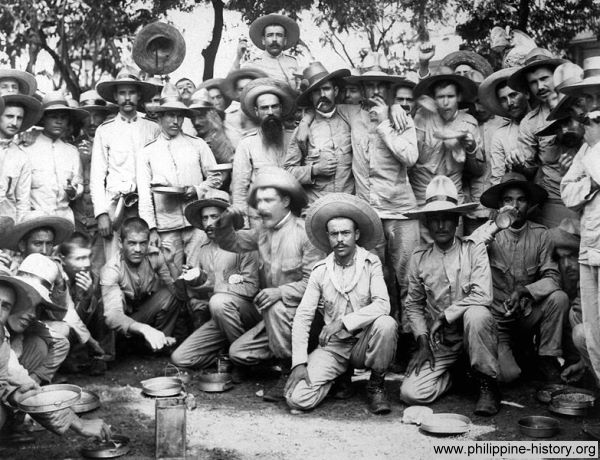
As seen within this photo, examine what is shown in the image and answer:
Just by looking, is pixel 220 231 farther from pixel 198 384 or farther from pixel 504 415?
pixel 504 415

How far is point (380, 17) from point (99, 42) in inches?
212

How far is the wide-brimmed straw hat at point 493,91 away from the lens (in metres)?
7.88

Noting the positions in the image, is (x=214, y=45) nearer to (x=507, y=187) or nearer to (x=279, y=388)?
(x=507, y=187)

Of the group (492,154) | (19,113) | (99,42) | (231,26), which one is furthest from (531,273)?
(99,42)

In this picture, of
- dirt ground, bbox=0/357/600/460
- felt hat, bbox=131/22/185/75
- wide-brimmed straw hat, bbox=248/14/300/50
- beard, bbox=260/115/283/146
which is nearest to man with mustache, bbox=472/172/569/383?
dirt ground, bbox=0/357/600/460

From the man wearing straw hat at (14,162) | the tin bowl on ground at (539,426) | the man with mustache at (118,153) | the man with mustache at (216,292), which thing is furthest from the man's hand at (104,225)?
the tin bowl on ground at (539,426)

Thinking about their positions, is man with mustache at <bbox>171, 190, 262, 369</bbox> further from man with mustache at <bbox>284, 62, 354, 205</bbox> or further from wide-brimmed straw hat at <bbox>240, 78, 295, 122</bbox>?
wide-brimmed straw hat at <bbox>240, 78, 295, 122</bbox>

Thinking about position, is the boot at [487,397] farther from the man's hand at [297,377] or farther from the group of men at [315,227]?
the man's hand at [297,377]

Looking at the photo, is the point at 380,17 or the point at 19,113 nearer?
the point at 19,113

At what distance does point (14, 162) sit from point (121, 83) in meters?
1.57

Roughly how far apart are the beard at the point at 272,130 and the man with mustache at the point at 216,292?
0.87 m

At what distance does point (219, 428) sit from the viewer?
5.75 metres

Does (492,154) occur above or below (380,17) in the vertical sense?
below

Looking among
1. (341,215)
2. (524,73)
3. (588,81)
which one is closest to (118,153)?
(341,215)
